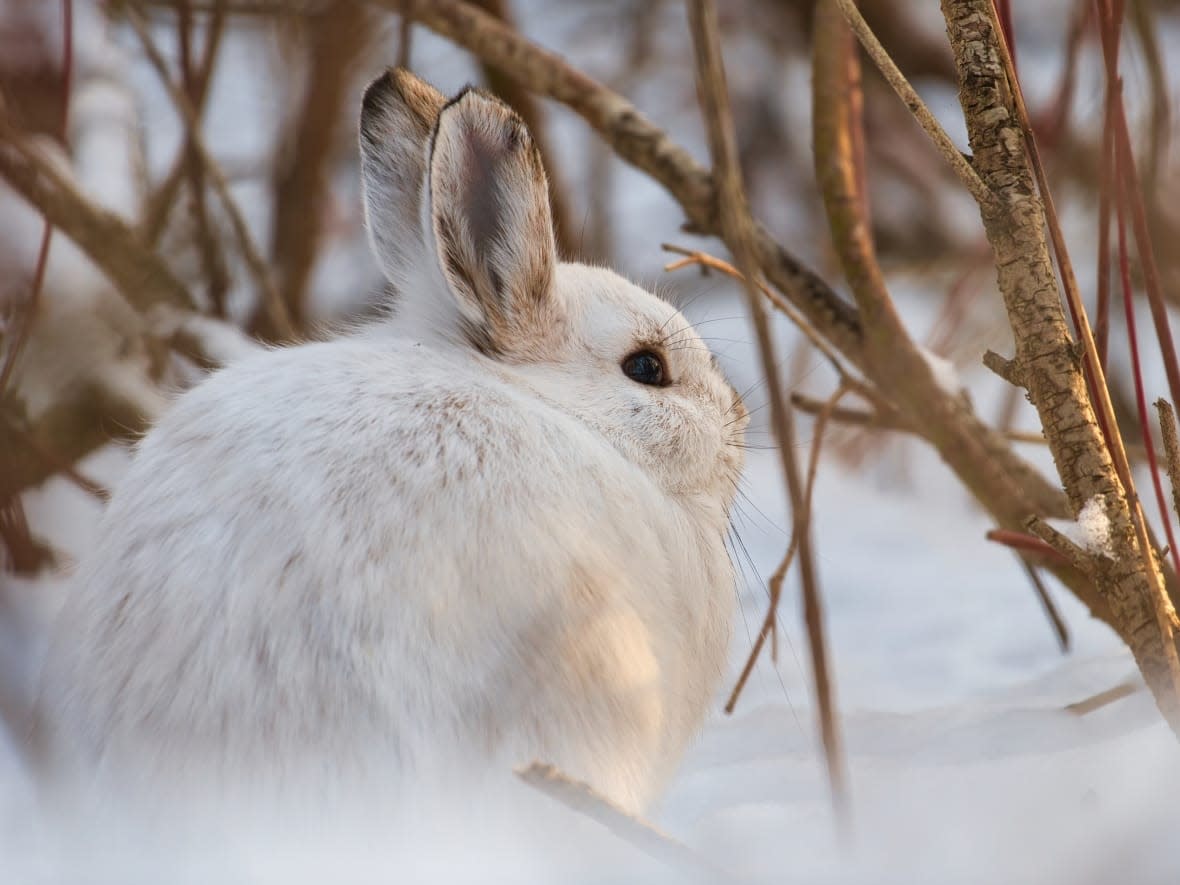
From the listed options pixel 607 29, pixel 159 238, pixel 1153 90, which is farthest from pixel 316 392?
pixel 607 29

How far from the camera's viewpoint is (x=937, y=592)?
207 centimetres

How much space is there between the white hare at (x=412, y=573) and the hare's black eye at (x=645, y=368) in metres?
0.09

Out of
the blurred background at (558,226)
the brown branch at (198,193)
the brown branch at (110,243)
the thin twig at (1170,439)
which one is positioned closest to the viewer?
the thin twig at (1170,439)

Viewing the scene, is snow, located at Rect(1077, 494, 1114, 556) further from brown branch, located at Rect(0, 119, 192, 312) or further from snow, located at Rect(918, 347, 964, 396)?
brown branch, located at Rect(0, 119, 192, 312)

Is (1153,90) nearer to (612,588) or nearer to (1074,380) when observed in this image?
(1074,380)

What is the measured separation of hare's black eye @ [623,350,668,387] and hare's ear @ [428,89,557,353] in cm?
9

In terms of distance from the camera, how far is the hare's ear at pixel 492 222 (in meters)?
1.14

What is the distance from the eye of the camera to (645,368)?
4.31ft

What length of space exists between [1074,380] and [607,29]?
10.0 feet

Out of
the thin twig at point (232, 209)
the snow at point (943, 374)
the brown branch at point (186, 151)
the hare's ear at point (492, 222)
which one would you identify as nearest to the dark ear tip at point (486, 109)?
the hare's ear at point (492, 222)

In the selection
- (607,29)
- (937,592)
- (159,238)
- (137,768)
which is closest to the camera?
(137,768)

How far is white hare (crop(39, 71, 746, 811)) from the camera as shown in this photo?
A: 899 mm

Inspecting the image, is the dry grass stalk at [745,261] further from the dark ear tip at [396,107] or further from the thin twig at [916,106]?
the dark ear tip at [396,107]

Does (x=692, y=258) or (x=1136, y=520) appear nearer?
(x=1136, y=520)
